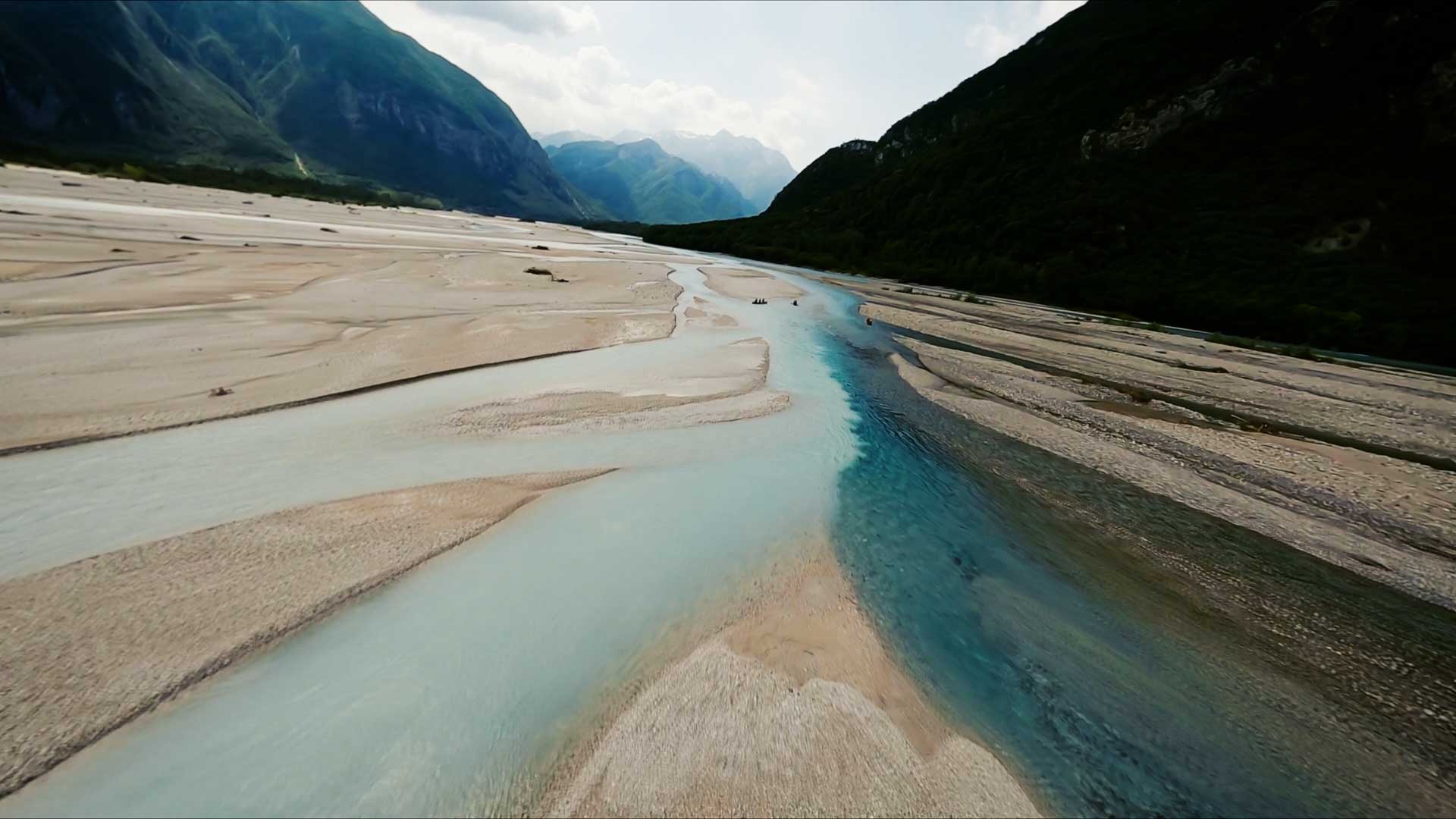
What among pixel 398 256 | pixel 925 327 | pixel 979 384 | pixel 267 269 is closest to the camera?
pixel 979 384

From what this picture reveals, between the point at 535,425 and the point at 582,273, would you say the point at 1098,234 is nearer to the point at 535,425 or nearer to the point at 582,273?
the point at 582,273

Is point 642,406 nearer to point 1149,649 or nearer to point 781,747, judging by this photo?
point 781,747

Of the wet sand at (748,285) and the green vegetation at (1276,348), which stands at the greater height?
the green vegetation at (1276,348)

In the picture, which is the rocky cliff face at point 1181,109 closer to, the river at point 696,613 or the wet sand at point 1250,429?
the wet sand at point 1250,429

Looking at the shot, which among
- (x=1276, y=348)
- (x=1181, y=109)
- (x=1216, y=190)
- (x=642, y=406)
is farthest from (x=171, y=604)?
(x=1181, y=109)

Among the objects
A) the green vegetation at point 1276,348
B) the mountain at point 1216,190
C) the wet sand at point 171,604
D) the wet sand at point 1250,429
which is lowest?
the wet sand at point 171,604

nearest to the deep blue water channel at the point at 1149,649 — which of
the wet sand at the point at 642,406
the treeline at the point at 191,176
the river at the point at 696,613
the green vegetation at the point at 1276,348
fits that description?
the river at the point at 696,613

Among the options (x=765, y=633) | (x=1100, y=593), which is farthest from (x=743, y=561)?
(x=1100, y=593)
